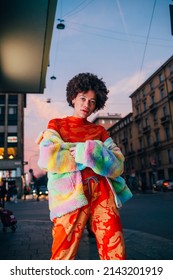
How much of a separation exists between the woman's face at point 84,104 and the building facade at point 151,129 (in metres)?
28.3

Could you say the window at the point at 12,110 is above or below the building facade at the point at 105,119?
below

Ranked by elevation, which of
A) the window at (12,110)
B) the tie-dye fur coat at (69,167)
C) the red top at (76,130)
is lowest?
the tie-dye fur coat at (69,167)

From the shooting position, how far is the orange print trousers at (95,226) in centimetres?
135

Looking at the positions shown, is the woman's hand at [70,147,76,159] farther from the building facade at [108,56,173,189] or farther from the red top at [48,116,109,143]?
the building facade at [108,56,173,189]

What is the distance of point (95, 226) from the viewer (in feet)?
4.73

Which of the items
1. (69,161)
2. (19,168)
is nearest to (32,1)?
(69,161)

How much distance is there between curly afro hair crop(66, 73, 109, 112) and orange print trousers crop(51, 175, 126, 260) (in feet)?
1.98

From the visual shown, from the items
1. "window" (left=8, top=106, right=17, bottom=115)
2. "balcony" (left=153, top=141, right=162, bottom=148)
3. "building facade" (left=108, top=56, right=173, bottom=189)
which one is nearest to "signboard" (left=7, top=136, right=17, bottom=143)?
"window" (left=8, top=106, right=17, bottom=115)

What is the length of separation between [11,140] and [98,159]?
3420 centimetres

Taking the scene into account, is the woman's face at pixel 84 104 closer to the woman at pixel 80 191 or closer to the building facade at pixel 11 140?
the woman at pixel 80 191

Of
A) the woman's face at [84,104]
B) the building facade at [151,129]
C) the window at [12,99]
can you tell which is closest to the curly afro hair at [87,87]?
the woman's face at [84,104]

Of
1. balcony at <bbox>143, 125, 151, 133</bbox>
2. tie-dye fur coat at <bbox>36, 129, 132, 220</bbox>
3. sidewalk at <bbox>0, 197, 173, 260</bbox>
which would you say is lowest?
sidewalk at <bbox>0, 197, 173, 260</bbox>

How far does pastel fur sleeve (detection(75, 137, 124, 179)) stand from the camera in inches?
55.4

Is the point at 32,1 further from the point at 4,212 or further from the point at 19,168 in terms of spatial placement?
the point at 19,168
